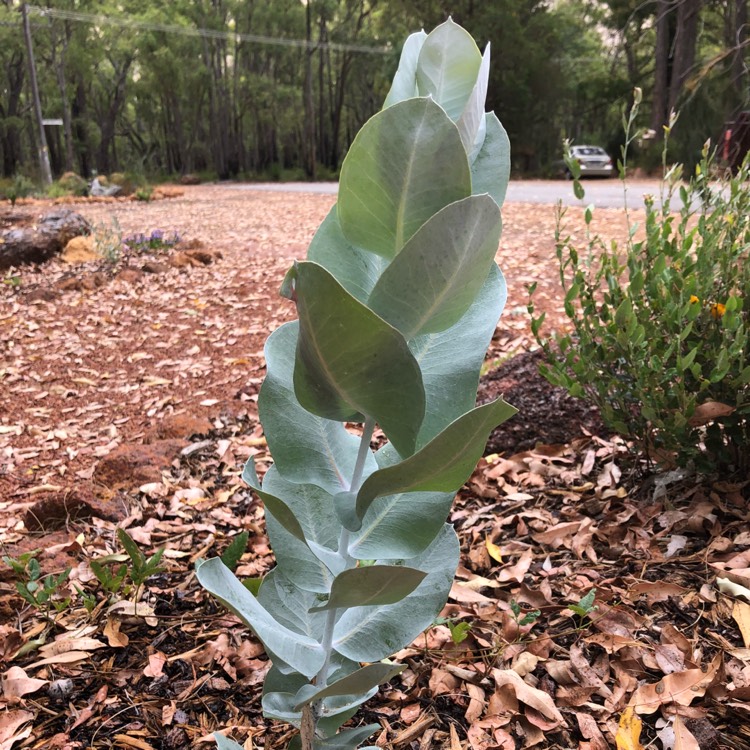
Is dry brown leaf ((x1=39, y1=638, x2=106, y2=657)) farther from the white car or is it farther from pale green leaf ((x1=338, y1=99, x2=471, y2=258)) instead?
the white car

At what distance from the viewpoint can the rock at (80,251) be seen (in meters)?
8.18

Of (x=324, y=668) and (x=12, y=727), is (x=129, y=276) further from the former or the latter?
(x=324, y=668)

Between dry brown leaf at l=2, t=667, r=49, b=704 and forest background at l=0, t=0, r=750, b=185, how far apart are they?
66.5 feet

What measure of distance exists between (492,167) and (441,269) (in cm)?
23

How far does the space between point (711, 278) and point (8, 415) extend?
12.6 ft

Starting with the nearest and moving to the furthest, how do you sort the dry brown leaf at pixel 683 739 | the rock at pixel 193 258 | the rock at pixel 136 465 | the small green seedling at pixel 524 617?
the dry brown leaf at pixel 683 739 < the small green seedling at pixel 524 617 < the rock at pixel 136 465 < the rock at pixel 193 258

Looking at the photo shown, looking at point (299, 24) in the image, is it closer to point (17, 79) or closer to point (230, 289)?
point (17, 79)

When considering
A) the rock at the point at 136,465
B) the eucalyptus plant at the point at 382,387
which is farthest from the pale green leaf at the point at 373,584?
the rock at the point at 136,465

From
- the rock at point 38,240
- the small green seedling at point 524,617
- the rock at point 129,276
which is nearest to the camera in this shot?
the small green seedling at point 524,617

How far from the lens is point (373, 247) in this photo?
Answer: 0.78 meters

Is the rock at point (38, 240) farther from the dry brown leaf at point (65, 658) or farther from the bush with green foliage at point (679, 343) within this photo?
the bush with green foliage at point (679, 343)

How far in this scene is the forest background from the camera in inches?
1051

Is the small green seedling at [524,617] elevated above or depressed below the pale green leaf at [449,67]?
below

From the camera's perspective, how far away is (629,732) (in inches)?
53.1
